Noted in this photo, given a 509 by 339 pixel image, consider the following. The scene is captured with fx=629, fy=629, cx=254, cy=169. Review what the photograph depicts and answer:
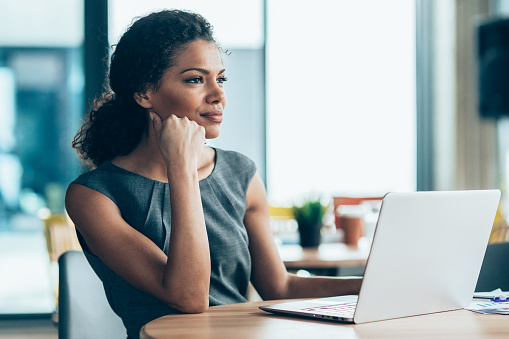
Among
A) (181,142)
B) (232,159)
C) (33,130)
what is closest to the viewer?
(181,142)

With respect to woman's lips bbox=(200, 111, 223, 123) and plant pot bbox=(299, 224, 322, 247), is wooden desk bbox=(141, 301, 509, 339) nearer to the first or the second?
woman's lips bbox=(200, 111, 223, 123)

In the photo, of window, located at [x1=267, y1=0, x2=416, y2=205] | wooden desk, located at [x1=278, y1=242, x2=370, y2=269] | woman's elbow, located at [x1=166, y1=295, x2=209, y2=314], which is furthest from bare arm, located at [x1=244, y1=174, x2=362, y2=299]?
window, located at [x1=267, y1=0, x2=416, y2=205]

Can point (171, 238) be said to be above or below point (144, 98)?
below

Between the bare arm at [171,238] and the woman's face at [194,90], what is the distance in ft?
0.25

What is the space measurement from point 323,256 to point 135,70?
1473 mm

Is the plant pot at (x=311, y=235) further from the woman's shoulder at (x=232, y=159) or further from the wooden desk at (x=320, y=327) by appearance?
the wooden desk at (x=320, y=327)

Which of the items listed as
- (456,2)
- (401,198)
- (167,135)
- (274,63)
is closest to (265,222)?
(167,135)

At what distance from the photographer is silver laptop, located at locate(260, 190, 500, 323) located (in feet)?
3.39

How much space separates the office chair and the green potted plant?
142 cm

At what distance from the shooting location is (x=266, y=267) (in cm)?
173

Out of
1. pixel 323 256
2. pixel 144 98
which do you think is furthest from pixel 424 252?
pixel 323 256

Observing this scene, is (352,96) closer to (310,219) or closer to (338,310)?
(310,219)

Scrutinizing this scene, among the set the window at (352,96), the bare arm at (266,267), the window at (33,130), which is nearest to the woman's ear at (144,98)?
the bare arm at (266,267)

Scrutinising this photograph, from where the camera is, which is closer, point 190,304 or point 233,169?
point 190,304
